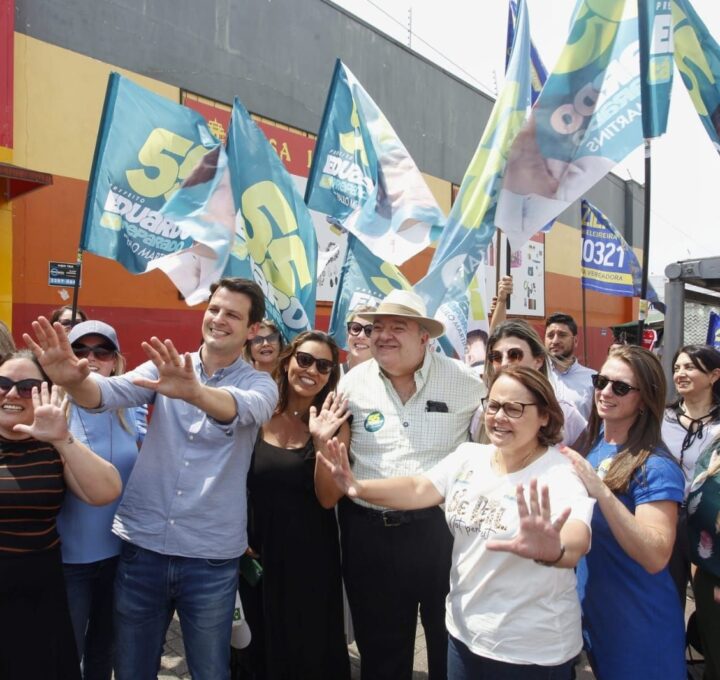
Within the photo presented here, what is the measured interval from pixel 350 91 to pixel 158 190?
5.68 ft

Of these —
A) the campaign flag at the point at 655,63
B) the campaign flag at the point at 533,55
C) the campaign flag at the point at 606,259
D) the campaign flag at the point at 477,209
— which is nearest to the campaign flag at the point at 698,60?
the campaign flag at the point at 655,63

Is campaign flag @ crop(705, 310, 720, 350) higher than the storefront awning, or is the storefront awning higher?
the storefront awning

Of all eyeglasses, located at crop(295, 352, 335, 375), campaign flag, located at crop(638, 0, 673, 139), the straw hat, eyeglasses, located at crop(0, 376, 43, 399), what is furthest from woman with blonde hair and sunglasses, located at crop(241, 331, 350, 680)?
campaign flag, located at crop(638, 0, 673, 139)

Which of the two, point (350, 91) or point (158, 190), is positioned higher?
point (350, 91)

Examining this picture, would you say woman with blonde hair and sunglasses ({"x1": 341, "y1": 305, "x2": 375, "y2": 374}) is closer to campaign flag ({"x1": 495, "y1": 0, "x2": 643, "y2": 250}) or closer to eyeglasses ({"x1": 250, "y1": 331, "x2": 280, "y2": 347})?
eyeglasses ({"x1": 250, "y1": 331, "x2": 280, "y2": 347})

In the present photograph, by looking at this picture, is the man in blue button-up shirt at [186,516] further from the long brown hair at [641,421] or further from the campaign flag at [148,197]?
the campaign flag at [148,197]

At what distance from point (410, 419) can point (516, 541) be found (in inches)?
40.9

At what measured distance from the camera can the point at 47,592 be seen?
88.3 inches

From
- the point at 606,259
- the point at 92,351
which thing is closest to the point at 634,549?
the point at 92,351

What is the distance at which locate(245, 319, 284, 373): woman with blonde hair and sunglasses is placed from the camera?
4.07m

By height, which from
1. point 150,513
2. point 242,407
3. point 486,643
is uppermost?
point 242,407

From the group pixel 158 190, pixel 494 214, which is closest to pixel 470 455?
pixel 494 214

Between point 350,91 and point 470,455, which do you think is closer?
point 470,455

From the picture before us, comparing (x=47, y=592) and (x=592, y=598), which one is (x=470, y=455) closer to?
(x=592, y=598)
